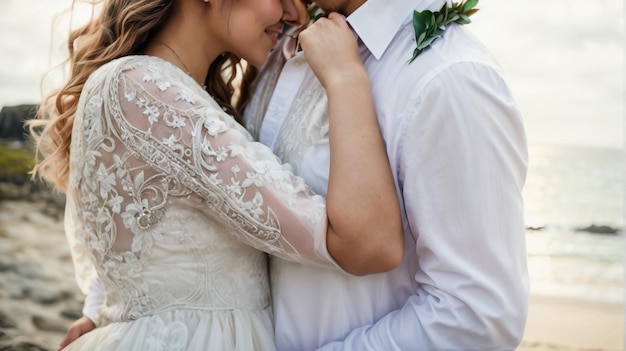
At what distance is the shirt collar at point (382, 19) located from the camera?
6.73ft

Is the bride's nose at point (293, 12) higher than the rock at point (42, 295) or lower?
higher

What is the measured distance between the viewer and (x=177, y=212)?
80.4 inches

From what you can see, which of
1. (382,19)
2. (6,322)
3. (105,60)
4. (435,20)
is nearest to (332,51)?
(382,19)

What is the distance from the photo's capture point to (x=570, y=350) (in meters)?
6.83

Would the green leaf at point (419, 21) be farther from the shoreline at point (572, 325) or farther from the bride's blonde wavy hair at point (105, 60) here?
the shoreline at point (572, 325)

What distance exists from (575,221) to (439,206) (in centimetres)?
1469

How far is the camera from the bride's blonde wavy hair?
228 cm

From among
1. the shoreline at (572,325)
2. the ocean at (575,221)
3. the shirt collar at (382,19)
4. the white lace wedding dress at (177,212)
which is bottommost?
the ocean at (575,221)

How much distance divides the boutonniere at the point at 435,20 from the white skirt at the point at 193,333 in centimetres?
88

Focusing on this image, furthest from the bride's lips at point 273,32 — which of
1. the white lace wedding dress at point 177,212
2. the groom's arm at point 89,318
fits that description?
the groom's arm at point 89,318

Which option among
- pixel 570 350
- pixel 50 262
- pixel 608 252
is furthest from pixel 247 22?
pixel 608 252

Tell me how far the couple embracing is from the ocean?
749 centimetres

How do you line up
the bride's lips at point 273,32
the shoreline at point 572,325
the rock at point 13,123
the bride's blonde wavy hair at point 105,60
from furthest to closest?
A: the shoreline at point 572,325 → the rock at point 13,123 → the bride's lips at point 273,32 → the bride's blonde wavy hair at point 105,60

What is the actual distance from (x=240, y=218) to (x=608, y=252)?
444 inches
